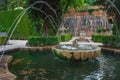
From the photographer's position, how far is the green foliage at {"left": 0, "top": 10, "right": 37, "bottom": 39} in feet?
85.2

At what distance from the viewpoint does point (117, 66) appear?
1100 centimetres

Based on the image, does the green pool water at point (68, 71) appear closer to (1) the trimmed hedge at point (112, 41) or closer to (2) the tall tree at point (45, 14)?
(1) the trimmed hedge at point (112, 41)

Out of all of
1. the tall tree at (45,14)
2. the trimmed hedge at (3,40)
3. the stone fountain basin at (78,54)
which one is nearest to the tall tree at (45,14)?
the tall tree at (45,14)

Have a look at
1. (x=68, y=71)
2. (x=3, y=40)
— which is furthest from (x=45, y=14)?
(x=68, y=71)

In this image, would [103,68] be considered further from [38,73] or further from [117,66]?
[38,73]

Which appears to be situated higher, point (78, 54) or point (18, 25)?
point (18, 25)

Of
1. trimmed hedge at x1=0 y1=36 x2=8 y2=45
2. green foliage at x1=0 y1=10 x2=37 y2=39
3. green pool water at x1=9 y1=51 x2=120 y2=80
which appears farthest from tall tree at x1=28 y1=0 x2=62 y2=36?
green pool water at x1=9 y1=51 x2=120 y2=80

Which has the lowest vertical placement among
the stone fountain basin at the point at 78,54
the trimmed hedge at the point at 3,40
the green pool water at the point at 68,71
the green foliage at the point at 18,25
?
the green pool water at the point at 68,71

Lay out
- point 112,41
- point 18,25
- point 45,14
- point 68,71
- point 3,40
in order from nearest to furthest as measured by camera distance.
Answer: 1. point 68,71
2. point 112,41
3. point 3,40
4. point 45,14
5. point 18,25

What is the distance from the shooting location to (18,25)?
1059 inches

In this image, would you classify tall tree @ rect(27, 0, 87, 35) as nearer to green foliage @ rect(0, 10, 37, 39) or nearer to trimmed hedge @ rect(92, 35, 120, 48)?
trimmed hedge @ rect(92, 35, 120, 48)

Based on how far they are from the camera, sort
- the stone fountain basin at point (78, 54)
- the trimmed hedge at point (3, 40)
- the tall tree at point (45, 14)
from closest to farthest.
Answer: the stone fountain basin at point (78, 54) < the trimmed hedge at point (3, 40) < the tall tree at point (45, 14)

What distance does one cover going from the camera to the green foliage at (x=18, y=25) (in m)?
26.0

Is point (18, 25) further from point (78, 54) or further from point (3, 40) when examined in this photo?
point (78, 54)
